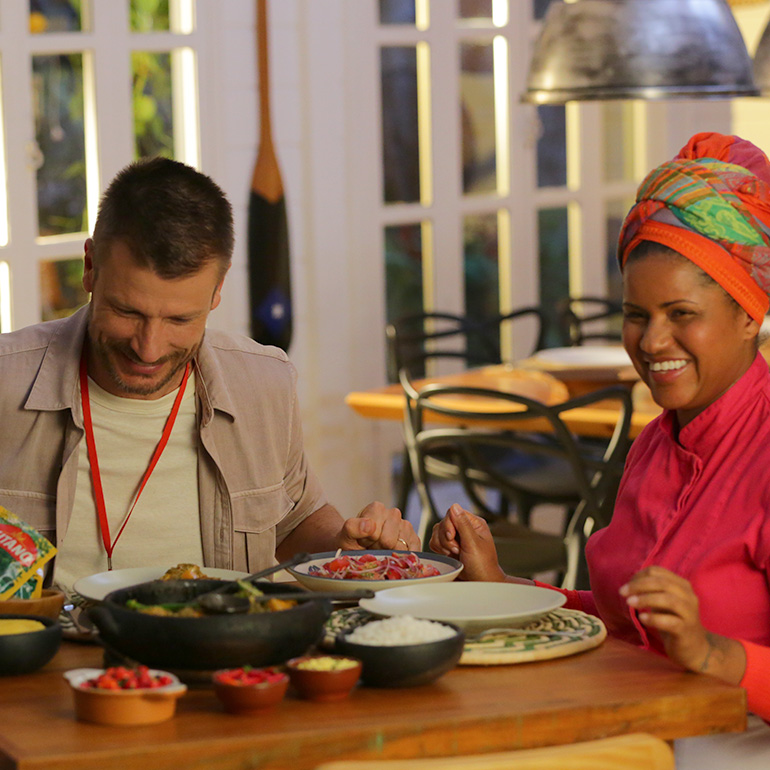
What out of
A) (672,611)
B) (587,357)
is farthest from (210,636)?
(587,357)

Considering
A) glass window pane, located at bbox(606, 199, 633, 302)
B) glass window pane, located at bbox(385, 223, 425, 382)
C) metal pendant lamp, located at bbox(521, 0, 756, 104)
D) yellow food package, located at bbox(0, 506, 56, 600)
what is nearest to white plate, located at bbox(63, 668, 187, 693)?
yellow food package, located at bbox(0, 506, 56, 600)

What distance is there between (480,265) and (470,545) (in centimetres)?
337

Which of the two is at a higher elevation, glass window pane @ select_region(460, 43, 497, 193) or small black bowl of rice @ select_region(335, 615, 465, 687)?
glass window pane @ select_region(460, 43, 497, 193)

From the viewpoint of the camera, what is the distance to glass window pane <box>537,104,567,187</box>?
17.6 feet

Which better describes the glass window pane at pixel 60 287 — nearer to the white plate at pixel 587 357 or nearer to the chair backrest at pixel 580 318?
the white plate at pixel 587 357

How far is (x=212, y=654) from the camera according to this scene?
139 centimetres

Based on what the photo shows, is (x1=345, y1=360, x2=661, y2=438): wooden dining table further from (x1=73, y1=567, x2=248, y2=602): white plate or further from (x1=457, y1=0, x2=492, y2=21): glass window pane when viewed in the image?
(x1=73, y1=567, x2=248, y2=602): white plate

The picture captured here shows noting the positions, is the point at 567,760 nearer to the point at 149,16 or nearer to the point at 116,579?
the point at 116,579

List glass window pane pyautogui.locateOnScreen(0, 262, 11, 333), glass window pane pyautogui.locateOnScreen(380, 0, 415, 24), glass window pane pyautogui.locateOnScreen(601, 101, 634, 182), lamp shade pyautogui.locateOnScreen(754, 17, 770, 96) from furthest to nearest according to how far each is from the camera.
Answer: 1. glass window pane pyautogui.locateOnScreen(601, 101, 634, 182)
2. glass window pane pyautogui.locateOnScreen(380, 0, 415, 24)
3. glass window pane pyautogui.locateOnScreen(0, 262, 11, 333)
4. lamp shade pyautogui.locateOnScreen(754, 17, 770, 96)

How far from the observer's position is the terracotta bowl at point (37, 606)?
5.39 feet

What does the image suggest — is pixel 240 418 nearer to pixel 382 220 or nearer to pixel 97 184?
pixel 97 184

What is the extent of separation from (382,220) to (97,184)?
1.10 m

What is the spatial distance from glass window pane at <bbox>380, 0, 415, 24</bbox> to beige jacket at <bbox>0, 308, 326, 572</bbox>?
9.18ft

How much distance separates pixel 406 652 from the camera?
1397 mm
